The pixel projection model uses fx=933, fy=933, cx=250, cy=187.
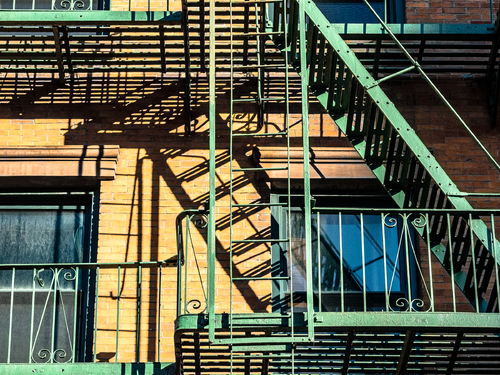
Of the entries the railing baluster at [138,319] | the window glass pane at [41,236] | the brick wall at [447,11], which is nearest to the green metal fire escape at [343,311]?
the railing baluster at [138,319]

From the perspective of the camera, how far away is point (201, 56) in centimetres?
1050

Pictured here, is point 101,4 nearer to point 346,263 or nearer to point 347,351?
point 346,263

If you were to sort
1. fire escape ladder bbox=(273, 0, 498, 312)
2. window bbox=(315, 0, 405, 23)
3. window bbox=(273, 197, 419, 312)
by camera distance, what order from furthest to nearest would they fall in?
window bbox=(315, 0, 405, 23) < window bbox=(273, 197, 419, 312) < fire escape ladder bbox=(273, 0, 498, 312)

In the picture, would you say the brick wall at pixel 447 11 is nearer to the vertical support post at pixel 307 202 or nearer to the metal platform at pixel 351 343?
the vertical support post at pixel 307 202

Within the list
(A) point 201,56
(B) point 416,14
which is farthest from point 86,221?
(B) point 416,14

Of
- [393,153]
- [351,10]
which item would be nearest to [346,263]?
[393,153]

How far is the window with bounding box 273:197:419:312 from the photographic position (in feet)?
33.5

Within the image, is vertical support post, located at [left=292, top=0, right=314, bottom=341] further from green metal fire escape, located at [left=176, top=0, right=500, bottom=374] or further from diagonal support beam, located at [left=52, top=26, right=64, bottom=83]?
diagonal support beam, located at [left=52, top=26, right=64, bottom=83]

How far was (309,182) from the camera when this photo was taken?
348 inches

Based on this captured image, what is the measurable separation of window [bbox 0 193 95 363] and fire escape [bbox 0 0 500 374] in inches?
46.0

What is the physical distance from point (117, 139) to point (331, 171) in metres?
2.48

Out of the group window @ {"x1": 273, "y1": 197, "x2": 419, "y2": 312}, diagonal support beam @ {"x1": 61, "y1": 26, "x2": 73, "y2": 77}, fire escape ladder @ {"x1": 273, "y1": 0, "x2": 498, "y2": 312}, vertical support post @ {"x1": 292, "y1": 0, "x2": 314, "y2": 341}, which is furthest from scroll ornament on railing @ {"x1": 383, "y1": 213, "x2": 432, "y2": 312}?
diagonal support beam @ {"x1": 61, "y1": 26, "x2": 73, "y2": 77}

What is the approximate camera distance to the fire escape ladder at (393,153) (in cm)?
918

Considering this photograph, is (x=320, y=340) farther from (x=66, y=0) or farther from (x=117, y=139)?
(x=66, y=0)
